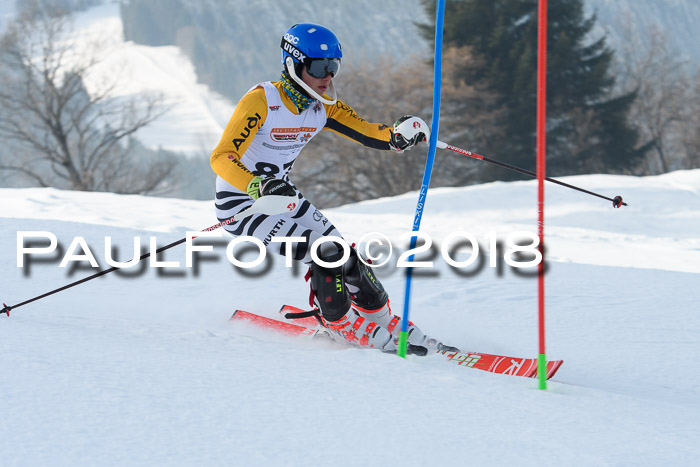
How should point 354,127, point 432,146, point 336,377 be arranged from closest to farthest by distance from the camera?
point 336,377, point 432,146, point 354,127

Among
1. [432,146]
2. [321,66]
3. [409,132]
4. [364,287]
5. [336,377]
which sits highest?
[321,66]

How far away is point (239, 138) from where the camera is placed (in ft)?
11.3

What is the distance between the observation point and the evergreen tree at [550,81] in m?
25.6

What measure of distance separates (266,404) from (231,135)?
5.21 feet

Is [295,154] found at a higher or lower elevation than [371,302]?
higher

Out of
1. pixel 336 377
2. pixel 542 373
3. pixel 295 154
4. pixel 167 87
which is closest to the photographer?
→ pixel 336 377

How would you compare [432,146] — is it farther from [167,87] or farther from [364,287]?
[167,87]

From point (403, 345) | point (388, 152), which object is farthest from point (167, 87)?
point (403, 345)

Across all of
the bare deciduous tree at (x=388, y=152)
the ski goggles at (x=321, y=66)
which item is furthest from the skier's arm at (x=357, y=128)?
the bare deciduous tree at (x=388, y=152)

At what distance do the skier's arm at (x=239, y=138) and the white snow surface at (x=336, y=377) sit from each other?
2.49ft

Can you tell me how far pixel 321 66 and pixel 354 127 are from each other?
1.88ft

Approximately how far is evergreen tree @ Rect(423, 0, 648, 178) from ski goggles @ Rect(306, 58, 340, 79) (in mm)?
22563

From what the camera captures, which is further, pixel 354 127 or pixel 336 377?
pixel 354 127

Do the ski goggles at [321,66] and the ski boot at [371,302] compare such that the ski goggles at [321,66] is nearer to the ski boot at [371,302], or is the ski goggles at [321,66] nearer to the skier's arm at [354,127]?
the skier's arm at [354,127]
